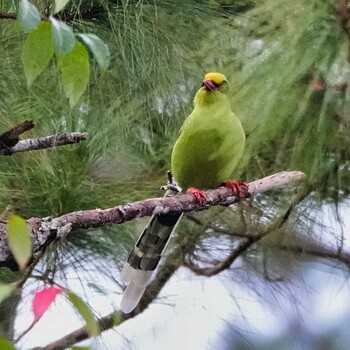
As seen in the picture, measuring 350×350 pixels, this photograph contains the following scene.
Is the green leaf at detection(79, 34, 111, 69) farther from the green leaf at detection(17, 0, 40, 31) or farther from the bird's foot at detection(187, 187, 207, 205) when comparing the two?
the bird's foot at detection(187, 187, 207, 205)

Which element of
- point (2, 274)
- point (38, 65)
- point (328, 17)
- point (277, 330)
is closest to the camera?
point (38, 65)

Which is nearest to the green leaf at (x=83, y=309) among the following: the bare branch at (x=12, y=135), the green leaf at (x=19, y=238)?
the green leaf at (x=19, y=238)

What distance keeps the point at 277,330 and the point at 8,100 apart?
52 centimetres

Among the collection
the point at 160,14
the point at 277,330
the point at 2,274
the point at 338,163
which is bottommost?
the point at 277,330

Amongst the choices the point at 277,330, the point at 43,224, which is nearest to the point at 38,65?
the point at 43,224

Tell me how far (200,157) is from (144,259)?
0.11m

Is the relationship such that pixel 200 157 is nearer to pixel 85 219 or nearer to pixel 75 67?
pixel 85 219

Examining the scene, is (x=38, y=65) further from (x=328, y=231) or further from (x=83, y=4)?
(x=328, y=231)

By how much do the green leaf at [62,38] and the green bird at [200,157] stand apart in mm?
365

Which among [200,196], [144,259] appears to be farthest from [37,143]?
[144,259]

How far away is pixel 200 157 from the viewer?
0.65m

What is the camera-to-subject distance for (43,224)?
0.41 metres

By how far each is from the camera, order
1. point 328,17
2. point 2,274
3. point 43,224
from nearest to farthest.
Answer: point 43,224
point 328,17
point 2,274

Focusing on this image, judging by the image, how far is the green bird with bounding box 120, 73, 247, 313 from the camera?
630 millimetres
